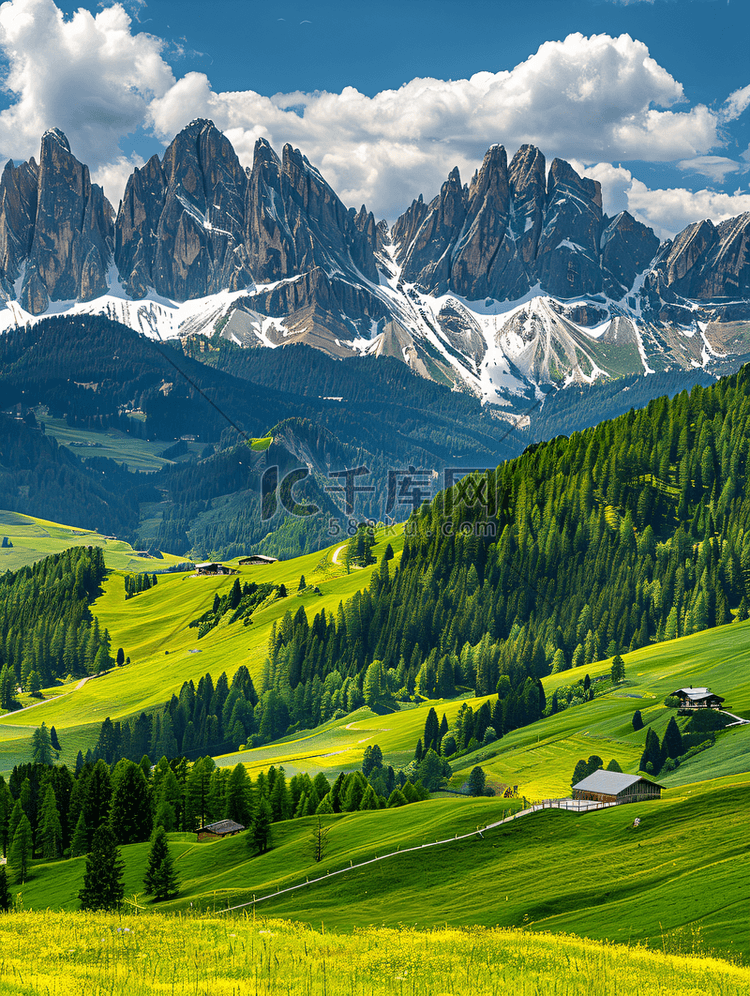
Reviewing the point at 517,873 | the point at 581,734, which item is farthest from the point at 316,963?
the point at 581,734

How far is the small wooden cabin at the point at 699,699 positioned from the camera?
426ft

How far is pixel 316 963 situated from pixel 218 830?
A: 67.5 meters

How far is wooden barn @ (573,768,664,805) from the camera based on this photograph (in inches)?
3415

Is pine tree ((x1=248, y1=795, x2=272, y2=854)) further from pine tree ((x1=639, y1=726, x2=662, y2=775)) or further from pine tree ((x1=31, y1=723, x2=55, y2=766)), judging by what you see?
pine tree ((x1=31, y1=723, x2=55, y2=766))

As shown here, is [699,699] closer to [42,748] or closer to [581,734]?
[581,734]

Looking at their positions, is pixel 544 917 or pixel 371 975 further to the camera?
pixel 544 917

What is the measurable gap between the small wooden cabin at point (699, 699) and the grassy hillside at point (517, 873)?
3958 centimetres

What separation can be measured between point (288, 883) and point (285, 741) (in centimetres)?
12277

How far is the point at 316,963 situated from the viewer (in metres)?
39.5

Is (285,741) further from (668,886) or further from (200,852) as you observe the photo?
(668,886)

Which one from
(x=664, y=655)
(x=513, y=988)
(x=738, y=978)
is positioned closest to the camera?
(x=513, y=988)

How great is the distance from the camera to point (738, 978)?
4112 cm

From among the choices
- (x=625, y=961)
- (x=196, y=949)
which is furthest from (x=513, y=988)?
(x=196, y=949)

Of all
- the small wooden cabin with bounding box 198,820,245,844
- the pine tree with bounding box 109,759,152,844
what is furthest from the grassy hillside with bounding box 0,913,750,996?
Answer: the pine tree with bounding box 109,759,152,844
